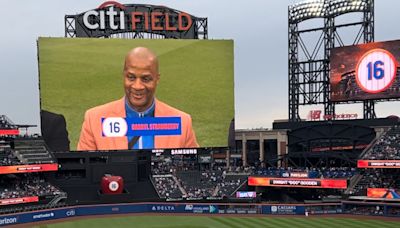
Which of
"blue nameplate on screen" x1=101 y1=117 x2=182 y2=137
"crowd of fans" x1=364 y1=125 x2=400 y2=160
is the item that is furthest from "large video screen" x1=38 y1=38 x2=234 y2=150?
"crowd of fans" x1=364 y1=125 x2=400 y2=160

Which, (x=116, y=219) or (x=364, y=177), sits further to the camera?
(x=364, y=177)

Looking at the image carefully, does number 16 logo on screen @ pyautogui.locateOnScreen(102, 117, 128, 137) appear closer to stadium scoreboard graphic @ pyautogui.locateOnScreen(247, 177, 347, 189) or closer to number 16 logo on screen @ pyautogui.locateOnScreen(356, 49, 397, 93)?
stadium scoreboard graphic @ pyautogui.locateOnScreen(247, 177, 347, 189)

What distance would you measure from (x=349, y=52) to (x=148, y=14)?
86.8 ft

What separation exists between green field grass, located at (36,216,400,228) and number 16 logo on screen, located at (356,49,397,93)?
20.0m

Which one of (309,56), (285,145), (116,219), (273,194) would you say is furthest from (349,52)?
(116,219)

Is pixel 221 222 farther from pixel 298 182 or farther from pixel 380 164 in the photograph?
pixel 380 164

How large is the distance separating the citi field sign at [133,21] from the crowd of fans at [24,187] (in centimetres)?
1896

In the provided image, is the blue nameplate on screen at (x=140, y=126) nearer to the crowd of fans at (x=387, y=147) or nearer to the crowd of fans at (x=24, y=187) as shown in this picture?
the crowd of fans at (x=24, y=187)

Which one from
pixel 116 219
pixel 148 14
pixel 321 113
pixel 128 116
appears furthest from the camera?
pixel 321 113

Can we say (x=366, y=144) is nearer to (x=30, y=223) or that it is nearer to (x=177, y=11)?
(x=177, y=11)

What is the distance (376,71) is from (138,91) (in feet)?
96.2

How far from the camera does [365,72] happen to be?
56.1m

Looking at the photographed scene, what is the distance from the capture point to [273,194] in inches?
2219

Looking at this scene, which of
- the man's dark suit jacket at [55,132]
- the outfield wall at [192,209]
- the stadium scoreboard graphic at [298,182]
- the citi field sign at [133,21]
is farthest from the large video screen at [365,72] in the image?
the man's dark suit jacket at [55,132]
